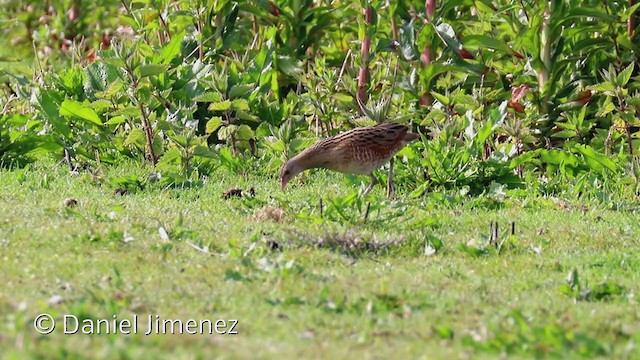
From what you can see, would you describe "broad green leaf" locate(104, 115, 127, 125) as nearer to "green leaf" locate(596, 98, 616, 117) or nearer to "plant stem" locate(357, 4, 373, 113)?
"plant stem" locate(357, 4, 373, 113)

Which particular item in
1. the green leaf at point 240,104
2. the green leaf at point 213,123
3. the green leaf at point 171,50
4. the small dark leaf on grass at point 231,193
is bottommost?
the small dark leaf on grass at point 231,193

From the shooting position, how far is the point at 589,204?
8320 millimetres

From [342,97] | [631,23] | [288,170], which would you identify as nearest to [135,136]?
[288,170]

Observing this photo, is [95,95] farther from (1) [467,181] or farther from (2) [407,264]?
(2) [407,264]

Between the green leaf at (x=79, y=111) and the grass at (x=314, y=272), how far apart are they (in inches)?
31.7

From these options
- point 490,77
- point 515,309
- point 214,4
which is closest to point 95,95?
point 214,4

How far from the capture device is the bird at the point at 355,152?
8328 mm

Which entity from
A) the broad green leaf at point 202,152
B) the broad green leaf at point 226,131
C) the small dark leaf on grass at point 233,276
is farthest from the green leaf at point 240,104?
the small dark leaf on grass at point 233,276

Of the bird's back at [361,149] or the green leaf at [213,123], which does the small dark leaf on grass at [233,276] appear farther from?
the green leaf at [213,123]

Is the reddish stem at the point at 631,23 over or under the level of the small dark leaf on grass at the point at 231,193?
over

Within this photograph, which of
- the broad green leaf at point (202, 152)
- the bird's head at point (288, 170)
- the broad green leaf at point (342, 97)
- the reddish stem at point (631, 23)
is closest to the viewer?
the bird's head at point (288, 170)

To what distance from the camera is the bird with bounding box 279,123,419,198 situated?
8.33 meters

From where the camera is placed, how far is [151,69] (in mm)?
8844

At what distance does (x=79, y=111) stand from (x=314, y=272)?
405cm
